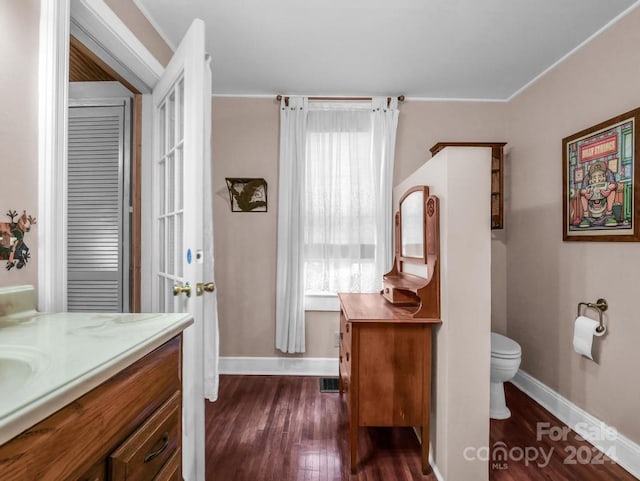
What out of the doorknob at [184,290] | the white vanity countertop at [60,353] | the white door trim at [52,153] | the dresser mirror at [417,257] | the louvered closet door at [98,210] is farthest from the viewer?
the louvered closet door at [98,210]

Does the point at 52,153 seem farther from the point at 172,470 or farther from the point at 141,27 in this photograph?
the point at 172,470

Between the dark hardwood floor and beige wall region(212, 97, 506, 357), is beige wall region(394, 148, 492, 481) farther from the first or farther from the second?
beige wall region(212, 97, 506, 357)

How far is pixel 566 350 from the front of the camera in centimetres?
212

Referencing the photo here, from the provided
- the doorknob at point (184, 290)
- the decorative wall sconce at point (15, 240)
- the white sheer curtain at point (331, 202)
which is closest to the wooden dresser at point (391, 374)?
the doorknob at point (184, 290)

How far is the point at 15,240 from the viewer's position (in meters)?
1.05

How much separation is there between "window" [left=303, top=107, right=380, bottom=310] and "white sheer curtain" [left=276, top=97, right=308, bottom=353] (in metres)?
0.07

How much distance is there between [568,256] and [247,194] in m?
2.48

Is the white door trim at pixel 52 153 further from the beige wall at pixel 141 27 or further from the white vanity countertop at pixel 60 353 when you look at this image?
the beige wall at pixel 141 27

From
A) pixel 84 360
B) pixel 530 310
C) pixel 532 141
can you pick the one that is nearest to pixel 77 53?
pixel 84 360

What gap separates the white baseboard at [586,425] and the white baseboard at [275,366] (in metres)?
1.59

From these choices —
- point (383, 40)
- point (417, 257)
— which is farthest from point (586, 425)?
point (383, 40)

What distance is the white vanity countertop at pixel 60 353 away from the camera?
47cm

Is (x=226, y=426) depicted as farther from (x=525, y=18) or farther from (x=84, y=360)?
(x=525, y=18)

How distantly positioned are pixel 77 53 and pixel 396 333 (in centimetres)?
265
